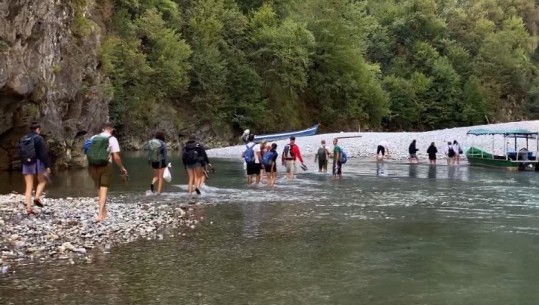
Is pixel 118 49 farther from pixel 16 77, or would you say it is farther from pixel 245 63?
pixel 16 77

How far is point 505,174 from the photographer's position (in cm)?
3123

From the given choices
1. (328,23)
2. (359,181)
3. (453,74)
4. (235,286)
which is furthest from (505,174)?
(453,74)

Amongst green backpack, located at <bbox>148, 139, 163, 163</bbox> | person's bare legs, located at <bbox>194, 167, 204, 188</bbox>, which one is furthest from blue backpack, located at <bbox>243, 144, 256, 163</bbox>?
green backpack, located at <bbox>148, 139, 163, 163</bbox>

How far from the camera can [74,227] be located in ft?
41.3

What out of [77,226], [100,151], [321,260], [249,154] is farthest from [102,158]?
[249,154]

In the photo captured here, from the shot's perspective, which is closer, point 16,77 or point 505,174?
point 16,77

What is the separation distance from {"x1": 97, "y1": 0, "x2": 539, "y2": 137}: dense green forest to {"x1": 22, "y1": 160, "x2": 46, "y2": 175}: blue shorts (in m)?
28.9

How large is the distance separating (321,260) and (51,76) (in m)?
23.9

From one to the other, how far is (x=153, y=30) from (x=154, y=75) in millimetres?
4423

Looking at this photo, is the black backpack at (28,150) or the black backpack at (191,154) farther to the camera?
the black backpack at (191,154)

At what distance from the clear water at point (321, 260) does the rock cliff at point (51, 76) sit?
10836 millimetres

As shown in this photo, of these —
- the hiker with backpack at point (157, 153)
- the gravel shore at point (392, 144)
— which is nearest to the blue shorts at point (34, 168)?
the hiker with backpack at point (157, 153)

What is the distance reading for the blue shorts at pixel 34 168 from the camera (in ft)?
46.0

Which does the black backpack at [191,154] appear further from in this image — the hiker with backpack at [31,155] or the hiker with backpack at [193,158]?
the hiker with backpack at [31,155]
